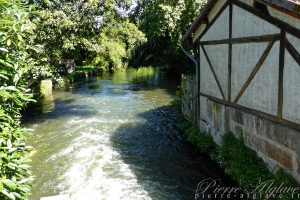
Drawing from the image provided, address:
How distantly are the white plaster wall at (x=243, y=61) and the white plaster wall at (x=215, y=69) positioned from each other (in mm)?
521

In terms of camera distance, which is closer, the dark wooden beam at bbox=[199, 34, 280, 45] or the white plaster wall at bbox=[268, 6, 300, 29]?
the white plaster wall at bbox=[268, 6, 300, 29]

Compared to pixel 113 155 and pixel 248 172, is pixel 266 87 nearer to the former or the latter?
pixel 248 172

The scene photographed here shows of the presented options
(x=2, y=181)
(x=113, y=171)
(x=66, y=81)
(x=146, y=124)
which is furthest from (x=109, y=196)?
(x=66, y=81)

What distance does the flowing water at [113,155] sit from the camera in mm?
8828

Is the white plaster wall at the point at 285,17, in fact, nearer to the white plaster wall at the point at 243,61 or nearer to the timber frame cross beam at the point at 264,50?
the timber frame cross beam at the point at 264,50

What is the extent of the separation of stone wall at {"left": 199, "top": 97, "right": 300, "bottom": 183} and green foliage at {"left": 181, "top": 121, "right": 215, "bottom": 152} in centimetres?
31

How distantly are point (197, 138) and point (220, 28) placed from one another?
447 cm

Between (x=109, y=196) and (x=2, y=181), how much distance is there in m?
4.84

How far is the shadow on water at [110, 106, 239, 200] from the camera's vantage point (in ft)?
29.0

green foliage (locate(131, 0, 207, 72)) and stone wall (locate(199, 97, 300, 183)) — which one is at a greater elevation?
green foliage (locate(131, 0, 207, 72))

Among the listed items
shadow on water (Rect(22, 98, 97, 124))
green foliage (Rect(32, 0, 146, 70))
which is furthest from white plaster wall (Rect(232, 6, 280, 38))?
shadow on water (Rect(22, 98, 97, 124))

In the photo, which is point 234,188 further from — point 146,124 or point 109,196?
point 146,124

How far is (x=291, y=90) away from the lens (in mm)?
6840

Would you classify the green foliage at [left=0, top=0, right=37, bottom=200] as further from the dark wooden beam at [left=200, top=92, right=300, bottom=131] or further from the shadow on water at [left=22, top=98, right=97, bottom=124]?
the shadow on water at [left=22, top=98, right=97, bottom=124]
